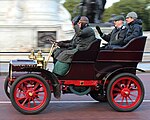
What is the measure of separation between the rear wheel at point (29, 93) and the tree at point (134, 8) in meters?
38.7

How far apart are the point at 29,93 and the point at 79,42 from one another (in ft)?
3.77

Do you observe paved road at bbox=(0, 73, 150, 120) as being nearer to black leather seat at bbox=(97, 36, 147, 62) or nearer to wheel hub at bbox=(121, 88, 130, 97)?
wheel hub at bbox=(121, 88, 130, 97)

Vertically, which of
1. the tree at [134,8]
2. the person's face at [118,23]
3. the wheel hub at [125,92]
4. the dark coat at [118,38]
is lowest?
the wheel hub at [125,92]

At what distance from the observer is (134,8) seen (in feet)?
156

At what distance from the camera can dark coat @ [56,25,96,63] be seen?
277 inches

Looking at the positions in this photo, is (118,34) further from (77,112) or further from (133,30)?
(77,112)

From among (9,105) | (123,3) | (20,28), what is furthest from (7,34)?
(123,3)

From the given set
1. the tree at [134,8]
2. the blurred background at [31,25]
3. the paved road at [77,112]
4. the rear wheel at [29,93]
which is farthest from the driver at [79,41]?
the tree at [134,8]

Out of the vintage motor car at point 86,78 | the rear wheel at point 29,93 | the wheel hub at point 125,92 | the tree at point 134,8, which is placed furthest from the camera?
the tree at point 134,8

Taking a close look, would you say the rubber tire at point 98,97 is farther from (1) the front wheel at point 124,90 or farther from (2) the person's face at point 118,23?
(2) the person's face at point 118,23

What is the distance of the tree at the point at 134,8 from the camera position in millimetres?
46250

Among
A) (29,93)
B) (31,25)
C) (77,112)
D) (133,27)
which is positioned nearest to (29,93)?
(29,93)

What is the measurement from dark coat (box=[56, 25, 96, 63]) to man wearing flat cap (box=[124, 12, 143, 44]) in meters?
0.61

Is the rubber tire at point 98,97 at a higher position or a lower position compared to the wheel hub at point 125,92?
lower
